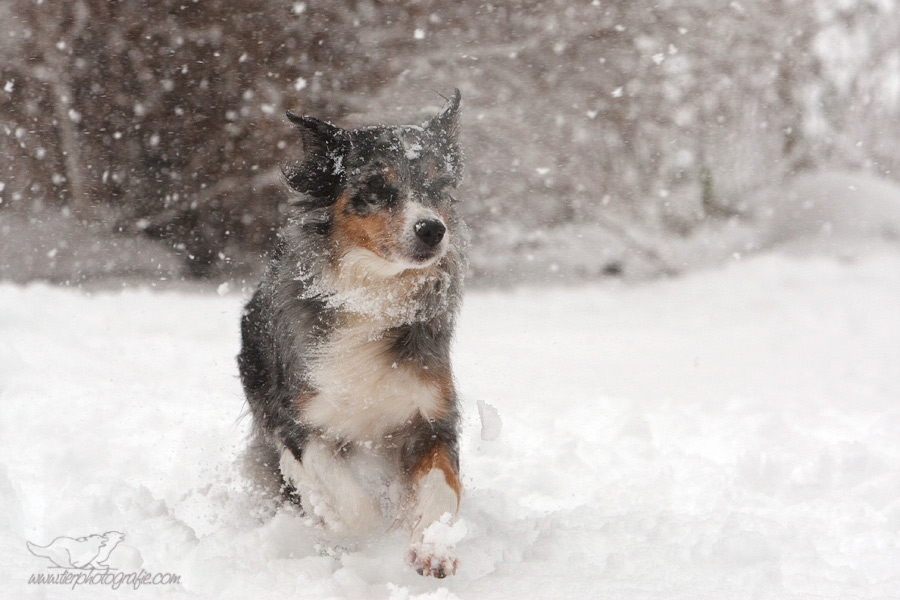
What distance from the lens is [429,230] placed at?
2957 mm

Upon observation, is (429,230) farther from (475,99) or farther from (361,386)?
(475,99)

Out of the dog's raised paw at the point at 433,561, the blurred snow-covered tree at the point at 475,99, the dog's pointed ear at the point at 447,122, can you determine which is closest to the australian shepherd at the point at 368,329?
the dog's pointed ear at the point at 447,122

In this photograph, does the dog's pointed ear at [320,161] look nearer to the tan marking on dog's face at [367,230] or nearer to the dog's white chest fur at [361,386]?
the tan marking on dog's face at [367,230]

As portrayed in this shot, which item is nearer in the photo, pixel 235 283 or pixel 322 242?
pixel 322 242

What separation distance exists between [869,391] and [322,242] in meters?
4.74

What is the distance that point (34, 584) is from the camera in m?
2.59

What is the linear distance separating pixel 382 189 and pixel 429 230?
32cm

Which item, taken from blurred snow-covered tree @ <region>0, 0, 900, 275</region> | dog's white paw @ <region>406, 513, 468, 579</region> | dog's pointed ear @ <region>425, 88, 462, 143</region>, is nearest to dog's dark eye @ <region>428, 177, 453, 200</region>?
dog's pointed ear @ <region>425, 88, 462, 143</region>

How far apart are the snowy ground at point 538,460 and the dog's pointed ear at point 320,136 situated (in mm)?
1456

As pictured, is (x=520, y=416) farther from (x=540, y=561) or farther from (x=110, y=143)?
(x=110, y=143)

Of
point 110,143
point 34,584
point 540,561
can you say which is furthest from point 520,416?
point 110,143

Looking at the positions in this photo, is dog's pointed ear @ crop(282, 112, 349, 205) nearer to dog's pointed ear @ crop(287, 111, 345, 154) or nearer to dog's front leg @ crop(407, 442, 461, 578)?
dog's pointed ear @ crop(287, 111, 345, 154)

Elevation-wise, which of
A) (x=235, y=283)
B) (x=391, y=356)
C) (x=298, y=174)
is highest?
(x=298, y=174)

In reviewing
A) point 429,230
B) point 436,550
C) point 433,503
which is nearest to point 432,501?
point 433,503
